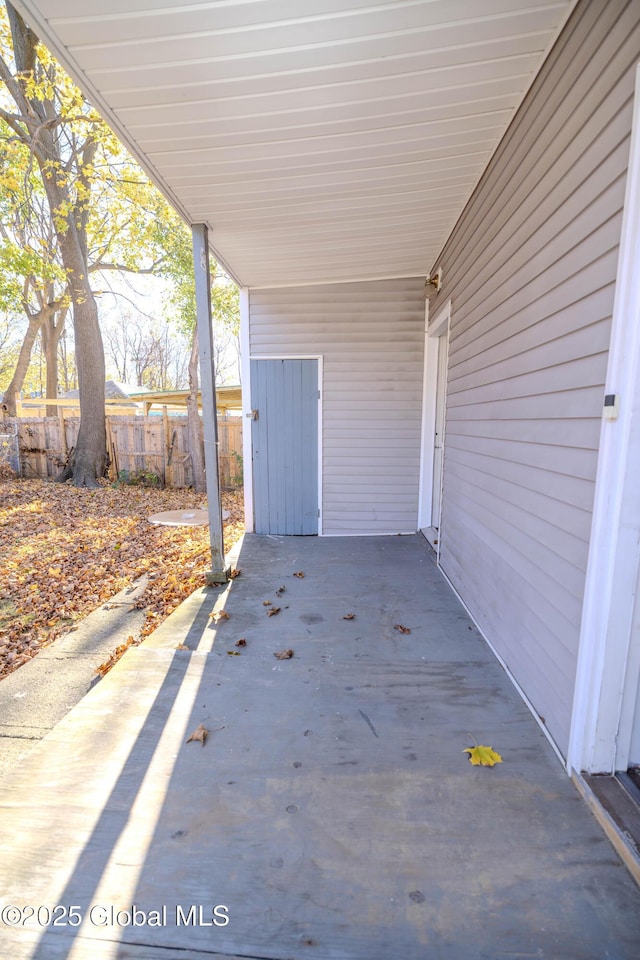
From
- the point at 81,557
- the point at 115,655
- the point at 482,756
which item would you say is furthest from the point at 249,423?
the point at 482,756

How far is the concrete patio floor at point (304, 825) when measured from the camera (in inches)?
42.2

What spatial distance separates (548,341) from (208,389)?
2486 mm

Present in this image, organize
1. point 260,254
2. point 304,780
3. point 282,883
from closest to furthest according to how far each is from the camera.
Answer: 1. point 282,883
2. point 304,780
3. point 260,254

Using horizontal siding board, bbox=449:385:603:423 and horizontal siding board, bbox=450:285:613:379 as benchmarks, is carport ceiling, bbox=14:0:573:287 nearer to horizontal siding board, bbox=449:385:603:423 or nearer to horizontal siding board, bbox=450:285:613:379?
horizontal siding board, bbox=450:285:613:379

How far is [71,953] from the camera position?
1.03 meters

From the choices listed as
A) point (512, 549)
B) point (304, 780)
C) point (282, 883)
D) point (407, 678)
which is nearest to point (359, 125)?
point (512, 549)

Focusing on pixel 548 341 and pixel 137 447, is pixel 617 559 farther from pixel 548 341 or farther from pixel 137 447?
pixel 137 447

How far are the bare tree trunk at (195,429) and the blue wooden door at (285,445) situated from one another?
3937mm

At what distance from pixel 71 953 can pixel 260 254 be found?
4387mm

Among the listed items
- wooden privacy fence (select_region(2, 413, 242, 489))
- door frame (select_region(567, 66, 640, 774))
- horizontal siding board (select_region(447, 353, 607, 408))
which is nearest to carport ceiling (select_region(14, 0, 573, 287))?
door frame (select_region(567, 66, 640, 774))

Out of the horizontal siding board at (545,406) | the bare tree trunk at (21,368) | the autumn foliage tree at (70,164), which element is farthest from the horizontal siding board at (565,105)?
the bare tree trunk at (21,368)

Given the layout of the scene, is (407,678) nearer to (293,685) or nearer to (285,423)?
(293,685)

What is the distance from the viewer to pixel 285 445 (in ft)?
15.9

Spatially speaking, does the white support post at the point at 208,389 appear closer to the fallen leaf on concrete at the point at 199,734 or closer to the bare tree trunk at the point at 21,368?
the fallen leaf on concrete at the point at 199,734
